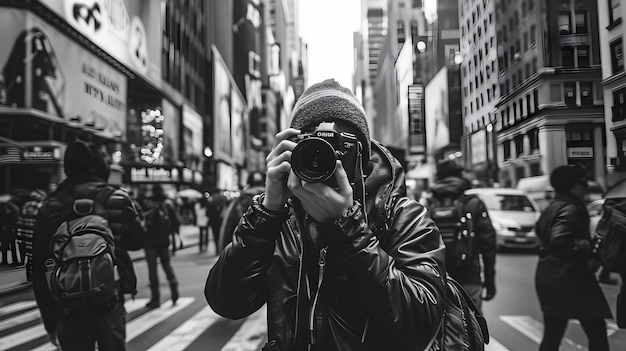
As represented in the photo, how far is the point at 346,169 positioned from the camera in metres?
→ 1.16

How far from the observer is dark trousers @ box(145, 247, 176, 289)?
534 centimetres

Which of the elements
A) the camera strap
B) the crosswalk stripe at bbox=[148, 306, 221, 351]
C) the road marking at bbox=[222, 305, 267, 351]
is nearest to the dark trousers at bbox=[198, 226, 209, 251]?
the crosswalk stripe at bbox=[148, 306, 221, 351]

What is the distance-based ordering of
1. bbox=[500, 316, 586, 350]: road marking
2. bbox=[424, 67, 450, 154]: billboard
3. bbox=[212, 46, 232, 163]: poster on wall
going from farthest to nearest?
1. bbox=[212, 46, 232, 163]: poster on wall
2. bbox=[500, 316, 586, 350]: road marking
3. bbox=[424, 67, 450, 154]: billboard

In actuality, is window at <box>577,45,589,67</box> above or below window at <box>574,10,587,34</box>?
below

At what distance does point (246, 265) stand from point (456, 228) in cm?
279

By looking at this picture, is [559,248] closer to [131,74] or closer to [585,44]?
[585,44]

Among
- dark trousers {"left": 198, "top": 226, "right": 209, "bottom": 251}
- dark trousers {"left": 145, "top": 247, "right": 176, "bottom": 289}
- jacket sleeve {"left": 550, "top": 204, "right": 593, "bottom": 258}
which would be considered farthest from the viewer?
dark trousers {"left": 198, "top": 226, "right": 209, "bottom": 251}

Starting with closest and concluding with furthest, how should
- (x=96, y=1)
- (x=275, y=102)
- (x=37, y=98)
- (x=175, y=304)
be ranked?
(x=37, y=98), (x=96, y=1), (x=175, y=304), (x=275, y=102)

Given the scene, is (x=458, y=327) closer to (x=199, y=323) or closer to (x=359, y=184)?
(x=359, y=184)

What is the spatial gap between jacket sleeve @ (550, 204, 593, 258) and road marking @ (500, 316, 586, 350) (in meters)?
1.81

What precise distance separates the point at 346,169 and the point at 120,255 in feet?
6.56

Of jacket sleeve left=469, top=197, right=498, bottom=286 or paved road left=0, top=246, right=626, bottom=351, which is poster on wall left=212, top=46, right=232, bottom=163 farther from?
jacket sleeve left=469, top=197, right=498, bottom=286

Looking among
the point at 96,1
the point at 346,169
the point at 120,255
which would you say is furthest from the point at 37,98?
the point at 346,169

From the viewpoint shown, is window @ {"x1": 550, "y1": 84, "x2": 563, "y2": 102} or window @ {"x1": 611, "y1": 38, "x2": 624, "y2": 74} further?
window @ {"x1": 550, "y1": 84, "x2": 563, "y2": 102}
